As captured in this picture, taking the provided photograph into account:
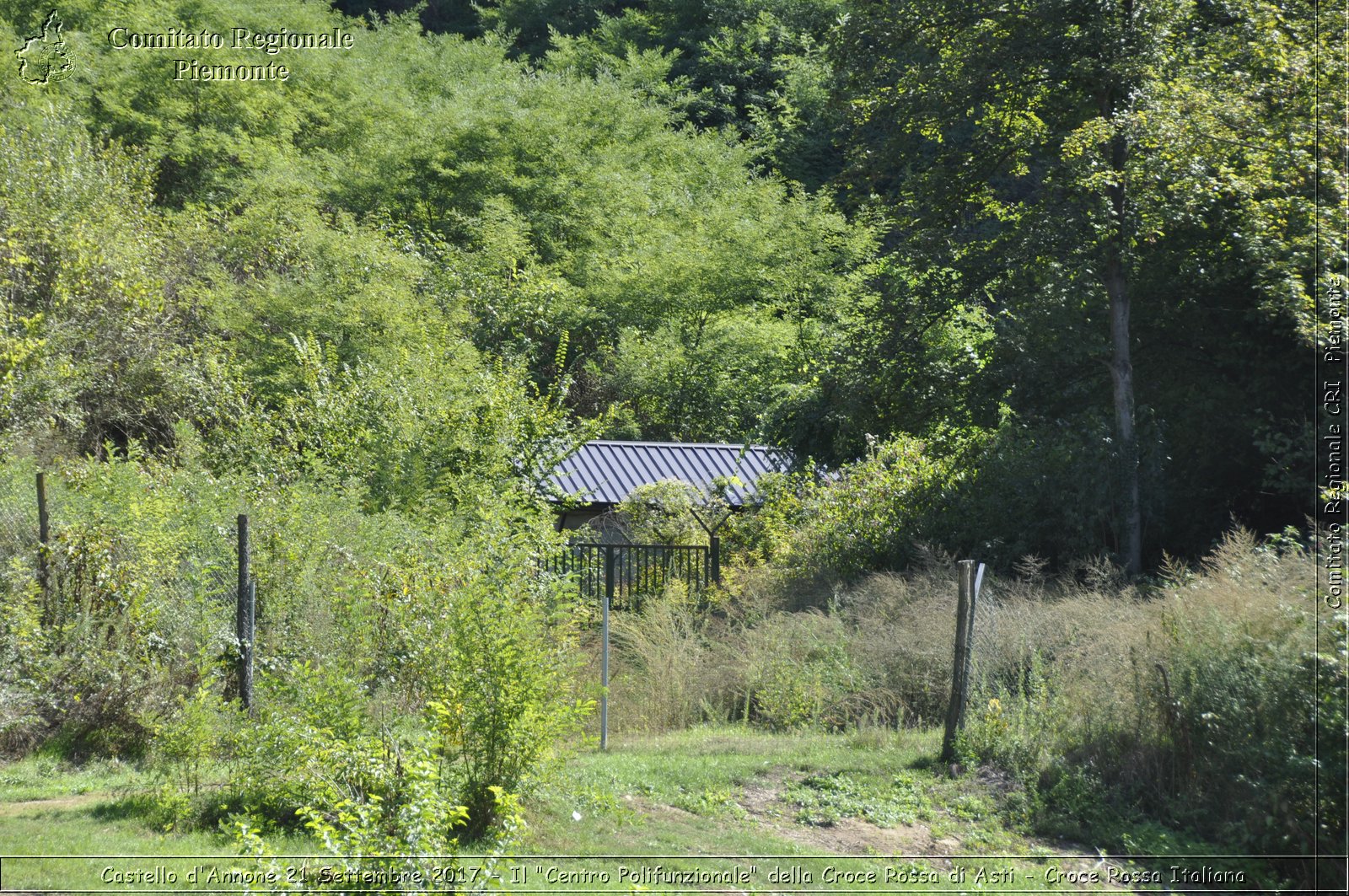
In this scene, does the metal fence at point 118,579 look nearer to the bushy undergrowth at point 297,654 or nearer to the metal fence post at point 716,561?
the bushy undergrowth at point 297,654

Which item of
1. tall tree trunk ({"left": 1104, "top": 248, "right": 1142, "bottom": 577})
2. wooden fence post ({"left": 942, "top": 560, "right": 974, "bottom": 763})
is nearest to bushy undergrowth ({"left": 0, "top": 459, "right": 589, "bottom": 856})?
wooden fence post ({"left": 942, "top": 560, "right": 974, "bottom": 763})

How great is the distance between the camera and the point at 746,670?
38.1ft

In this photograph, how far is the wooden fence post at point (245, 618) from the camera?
9266mm

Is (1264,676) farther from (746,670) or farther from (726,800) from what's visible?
(746,670)

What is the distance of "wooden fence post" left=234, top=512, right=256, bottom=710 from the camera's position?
9266mm

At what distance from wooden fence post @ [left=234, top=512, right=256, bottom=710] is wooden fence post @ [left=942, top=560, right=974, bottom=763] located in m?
5.67

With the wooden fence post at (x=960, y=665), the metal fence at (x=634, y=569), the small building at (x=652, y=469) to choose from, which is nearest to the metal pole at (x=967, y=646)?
the wooden fence post at (x=960, y=665)

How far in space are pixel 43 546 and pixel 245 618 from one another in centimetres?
216

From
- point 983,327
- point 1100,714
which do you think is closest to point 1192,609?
point 1100,714

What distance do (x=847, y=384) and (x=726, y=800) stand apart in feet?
31.5

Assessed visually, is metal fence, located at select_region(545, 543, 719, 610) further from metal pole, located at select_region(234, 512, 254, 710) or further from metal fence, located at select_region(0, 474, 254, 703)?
metal pole, located at select_region(234, 512, 254, 710)

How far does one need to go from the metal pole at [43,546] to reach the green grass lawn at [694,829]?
5.40ft

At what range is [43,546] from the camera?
10023 mm

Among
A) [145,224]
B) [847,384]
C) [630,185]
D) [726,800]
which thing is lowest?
[726,800]
